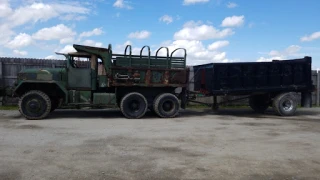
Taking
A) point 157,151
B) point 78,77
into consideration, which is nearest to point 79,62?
point 78,77

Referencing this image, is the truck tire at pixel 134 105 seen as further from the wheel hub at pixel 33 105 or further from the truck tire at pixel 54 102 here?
the wheel hub at pixel 33 105

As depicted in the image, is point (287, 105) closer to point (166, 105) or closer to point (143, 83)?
point (166, 105)

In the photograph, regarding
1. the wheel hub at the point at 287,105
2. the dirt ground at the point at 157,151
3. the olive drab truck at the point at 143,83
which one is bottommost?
the dirt ground at the point at 157,151

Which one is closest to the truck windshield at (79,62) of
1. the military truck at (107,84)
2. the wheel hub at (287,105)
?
the military truck at (107,84)

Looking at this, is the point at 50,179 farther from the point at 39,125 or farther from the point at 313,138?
the point at 313,138

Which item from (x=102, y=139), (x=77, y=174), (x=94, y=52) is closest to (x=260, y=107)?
(x=94, y=52)

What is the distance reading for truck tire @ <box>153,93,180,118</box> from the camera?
12352mm

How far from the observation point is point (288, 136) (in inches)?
340

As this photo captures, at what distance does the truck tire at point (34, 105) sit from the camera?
Answer: 11229 mm

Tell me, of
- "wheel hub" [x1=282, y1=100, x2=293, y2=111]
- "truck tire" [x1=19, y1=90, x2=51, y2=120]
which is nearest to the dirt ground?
"truck tire" [x1=19, y1=90, x2=51, y2=120]

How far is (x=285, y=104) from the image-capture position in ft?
45.1

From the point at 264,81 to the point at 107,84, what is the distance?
6708mm

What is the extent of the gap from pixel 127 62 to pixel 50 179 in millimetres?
7593

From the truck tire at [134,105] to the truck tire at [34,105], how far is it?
8.97 ft
